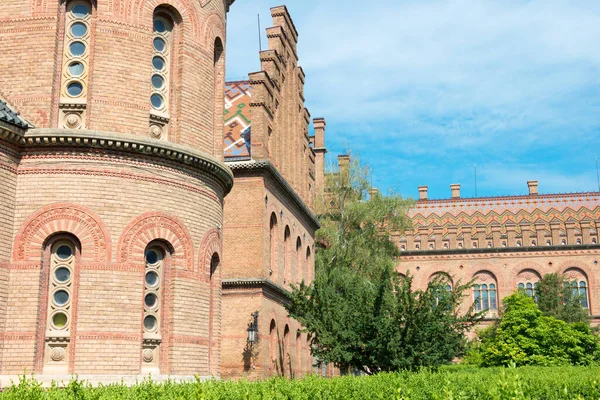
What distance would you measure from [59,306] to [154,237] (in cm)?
220

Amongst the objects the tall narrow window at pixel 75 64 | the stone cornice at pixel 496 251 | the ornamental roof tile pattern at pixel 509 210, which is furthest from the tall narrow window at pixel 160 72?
the ornamental roof tile pattern at pixel 509 210

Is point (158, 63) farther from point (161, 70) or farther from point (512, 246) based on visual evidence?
point (512, 246)

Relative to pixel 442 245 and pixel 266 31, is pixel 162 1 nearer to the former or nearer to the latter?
pixel 266 31

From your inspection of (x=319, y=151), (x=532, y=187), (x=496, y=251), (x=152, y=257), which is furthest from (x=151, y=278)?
(x=532, y=187)

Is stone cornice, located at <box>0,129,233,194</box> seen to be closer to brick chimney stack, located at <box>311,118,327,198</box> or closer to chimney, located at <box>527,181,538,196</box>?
brick chimney stack, located at <box>311,118,327,198</box>

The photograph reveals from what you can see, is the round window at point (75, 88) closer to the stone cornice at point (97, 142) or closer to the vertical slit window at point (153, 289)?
the stone cornice at point (97, 142)

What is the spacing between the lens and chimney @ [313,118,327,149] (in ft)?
125

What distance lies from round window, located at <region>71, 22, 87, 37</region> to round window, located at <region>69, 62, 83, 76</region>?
622mm

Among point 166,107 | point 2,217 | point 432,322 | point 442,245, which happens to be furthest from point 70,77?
point 442,245

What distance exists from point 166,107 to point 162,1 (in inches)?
89.1

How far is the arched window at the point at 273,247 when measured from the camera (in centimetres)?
2606

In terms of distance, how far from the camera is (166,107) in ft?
50.9

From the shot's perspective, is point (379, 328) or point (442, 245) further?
point (442, 245)

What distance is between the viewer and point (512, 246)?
56812 mm
